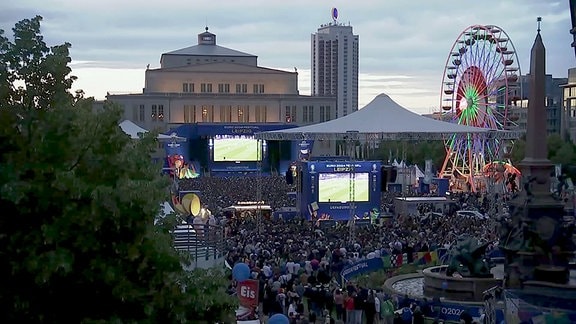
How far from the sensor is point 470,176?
52219mm

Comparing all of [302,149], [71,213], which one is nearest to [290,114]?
[302,149]

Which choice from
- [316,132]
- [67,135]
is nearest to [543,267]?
[67,135]

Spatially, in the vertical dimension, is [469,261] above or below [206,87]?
below

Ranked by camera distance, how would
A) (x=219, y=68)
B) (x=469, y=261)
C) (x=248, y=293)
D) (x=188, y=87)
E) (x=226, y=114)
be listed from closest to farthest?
(x=248, y=293)
(x=469, y=261)
(x=226, y=114)
(x=188, y=87)
(x=219, y=68)

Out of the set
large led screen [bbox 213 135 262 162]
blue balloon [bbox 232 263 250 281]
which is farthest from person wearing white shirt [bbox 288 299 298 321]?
large led screen [bbox 213 135 262 162]

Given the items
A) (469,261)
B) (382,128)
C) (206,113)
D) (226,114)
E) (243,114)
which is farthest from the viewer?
(243,114)

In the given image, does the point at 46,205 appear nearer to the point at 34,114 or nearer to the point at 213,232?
the point at 34,114

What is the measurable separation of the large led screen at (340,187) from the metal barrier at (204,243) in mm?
19019

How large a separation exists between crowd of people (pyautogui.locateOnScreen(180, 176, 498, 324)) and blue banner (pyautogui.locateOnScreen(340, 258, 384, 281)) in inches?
10.3

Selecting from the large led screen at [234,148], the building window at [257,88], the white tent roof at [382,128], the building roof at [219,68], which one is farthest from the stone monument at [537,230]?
the building roof at [219,68]

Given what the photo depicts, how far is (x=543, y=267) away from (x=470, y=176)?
35838 mm

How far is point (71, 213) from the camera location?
18.7 feet

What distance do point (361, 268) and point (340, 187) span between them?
14.9 meters

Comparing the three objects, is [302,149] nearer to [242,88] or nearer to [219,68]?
[242,88]
